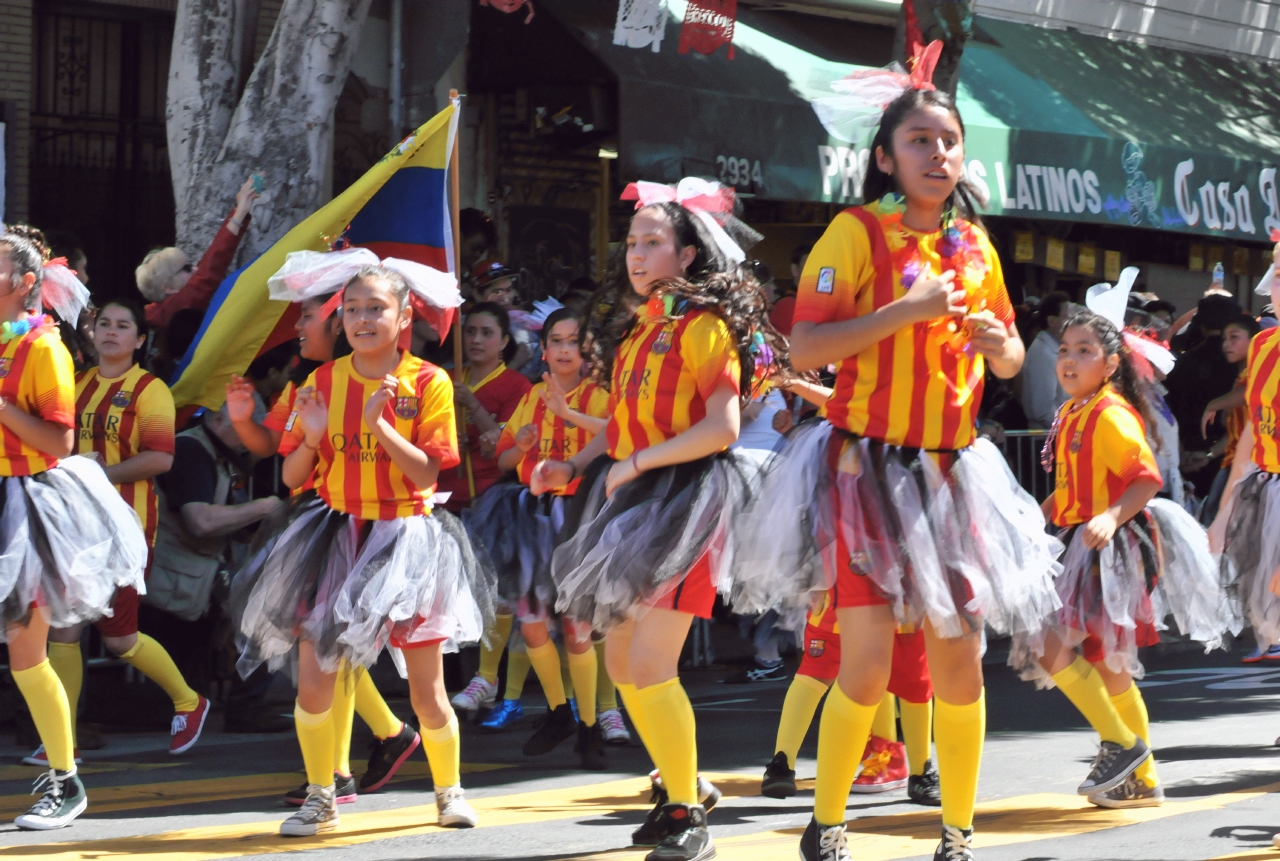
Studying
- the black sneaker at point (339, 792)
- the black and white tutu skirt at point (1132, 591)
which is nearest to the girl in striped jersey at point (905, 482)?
the black and white tutu skirt at point (1132, 591)

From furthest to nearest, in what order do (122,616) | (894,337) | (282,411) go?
(122,616)
(282,411)
(894,337)

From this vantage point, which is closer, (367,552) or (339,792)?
(367,552)

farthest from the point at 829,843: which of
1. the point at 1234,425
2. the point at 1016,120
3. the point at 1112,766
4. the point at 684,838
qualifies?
the point at 1016,120

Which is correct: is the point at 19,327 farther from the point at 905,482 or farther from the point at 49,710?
the point at 905,482

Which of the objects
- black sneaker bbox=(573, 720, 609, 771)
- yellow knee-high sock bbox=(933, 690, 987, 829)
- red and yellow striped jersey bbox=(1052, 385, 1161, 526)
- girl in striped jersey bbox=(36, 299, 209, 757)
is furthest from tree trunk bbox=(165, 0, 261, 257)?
yellow knee-high sock bbox=(933, 690, 987, 829)

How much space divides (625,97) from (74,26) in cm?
415

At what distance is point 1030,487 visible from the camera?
1290 centimetres

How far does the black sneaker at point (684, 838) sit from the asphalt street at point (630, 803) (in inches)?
9.9

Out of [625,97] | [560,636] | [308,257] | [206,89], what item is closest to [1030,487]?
[625,97]

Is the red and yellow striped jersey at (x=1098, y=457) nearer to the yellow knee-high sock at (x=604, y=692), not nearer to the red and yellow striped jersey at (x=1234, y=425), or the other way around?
the yellow knee-high sock at (x=604, y=692)

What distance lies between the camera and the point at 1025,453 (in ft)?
41.7

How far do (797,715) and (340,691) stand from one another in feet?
5.56

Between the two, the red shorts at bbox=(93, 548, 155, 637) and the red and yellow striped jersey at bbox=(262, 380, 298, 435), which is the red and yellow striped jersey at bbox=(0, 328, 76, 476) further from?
the red shorts at bbox=(93, 548, 155, 637)

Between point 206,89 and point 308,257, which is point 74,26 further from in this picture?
point 308,257
